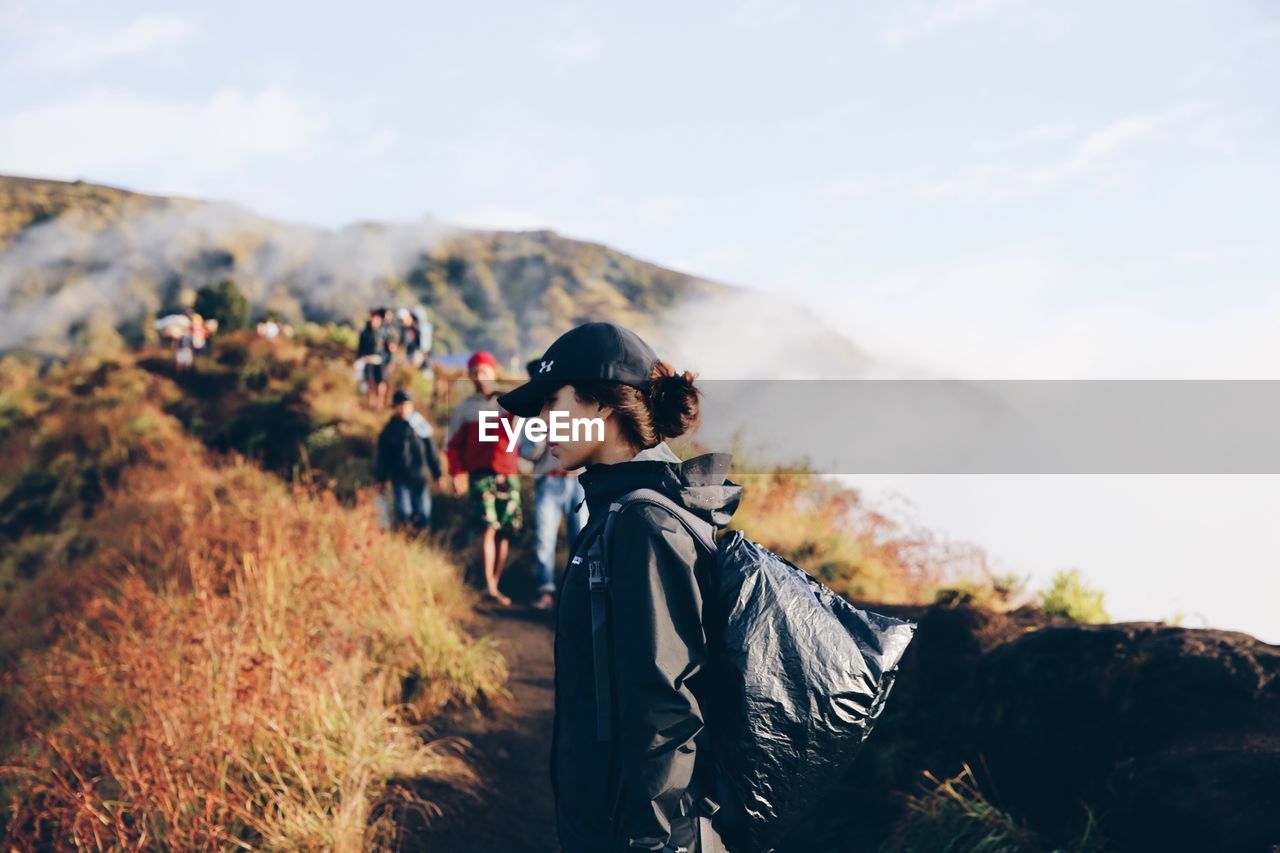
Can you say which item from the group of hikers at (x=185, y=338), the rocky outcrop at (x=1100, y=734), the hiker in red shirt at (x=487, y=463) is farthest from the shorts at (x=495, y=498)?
the group of hikers at (x=185, y=338)

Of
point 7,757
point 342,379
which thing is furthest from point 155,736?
point 342,379

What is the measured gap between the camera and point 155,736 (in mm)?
4219

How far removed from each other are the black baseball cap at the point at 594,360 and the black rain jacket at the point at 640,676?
0.19 meters

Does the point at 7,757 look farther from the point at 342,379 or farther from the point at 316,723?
the point at 342,379

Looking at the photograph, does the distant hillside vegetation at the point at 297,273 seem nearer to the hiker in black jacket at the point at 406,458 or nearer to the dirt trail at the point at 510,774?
the hiker in black jacket at the point at 406,458

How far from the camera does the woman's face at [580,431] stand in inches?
80.9

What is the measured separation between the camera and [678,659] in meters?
1.82

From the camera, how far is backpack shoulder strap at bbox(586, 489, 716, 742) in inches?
73.6

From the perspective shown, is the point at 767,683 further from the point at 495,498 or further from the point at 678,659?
the point at 495,498

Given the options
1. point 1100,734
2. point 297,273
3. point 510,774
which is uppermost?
point 297,273

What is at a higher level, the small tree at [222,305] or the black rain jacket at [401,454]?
the small tree at [222,305]

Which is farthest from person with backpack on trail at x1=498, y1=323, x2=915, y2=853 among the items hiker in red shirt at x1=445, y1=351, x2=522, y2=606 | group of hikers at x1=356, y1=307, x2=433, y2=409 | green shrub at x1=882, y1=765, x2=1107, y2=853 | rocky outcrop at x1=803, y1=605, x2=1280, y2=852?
group of hikers at x1=356, y1=307, x2=433, y2=409

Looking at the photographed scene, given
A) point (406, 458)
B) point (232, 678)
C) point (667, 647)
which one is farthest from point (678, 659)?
point (406, 458)

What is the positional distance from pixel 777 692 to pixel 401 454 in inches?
298
